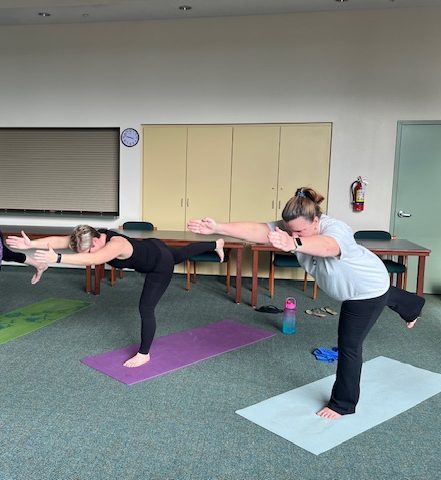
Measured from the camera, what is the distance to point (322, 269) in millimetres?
2469

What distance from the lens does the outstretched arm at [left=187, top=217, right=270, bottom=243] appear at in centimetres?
260

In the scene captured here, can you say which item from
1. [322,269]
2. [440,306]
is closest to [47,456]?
[322,269]

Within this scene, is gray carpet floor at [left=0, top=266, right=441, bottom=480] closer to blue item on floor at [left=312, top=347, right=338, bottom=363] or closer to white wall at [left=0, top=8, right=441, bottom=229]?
blue item on floor at [left=312, top=347, right=338, bottom=363]

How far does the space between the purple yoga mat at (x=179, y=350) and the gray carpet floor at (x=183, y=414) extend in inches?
3.4

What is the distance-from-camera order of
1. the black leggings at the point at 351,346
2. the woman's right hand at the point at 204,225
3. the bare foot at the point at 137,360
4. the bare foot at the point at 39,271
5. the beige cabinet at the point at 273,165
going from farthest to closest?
the beige cabinet at the point at 273,165
the bare foot at the point at 39,271
the bare foot at the point at 137,360
the woman's right hand at the point at 204,225
the black leggings at the point at 351,346

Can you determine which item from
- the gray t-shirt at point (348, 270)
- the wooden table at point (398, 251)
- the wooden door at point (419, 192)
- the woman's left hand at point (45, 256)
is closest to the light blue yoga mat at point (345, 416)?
the gray t-shirt at point (348, 270)

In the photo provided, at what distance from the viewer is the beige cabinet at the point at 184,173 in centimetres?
595

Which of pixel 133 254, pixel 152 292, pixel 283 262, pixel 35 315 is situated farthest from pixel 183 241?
pixel 133 254

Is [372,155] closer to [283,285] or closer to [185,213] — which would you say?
[283,285]

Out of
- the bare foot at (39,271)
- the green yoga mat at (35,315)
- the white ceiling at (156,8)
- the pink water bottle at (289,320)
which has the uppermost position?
the white ceiling at (156,8)

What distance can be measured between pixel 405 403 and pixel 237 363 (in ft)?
3.77

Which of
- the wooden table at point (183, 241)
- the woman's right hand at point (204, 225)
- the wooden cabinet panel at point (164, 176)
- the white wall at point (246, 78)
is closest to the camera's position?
the woman's right hand at point (204, 225)

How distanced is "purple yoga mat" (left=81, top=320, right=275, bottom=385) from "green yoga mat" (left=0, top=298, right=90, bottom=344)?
36.6 inches

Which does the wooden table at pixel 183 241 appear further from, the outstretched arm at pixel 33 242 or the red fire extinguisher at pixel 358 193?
the outstretched arm at pixel 33 242
